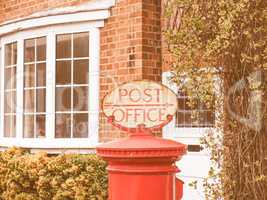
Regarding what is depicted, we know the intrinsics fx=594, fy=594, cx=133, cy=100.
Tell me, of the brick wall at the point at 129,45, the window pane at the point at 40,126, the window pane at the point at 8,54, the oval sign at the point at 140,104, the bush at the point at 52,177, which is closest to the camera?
the oval sign at the point at 140,104

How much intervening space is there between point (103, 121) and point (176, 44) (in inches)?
123

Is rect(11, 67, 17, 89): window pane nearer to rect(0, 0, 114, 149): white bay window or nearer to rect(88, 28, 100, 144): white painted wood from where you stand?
rect(0, 0, 114, 149): white bay window

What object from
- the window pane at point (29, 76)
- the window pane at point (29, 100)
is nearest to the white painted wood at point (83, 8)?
the window pane at point (29, 76)

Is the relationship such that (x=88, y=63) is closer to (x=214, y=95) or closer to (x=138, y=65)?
(x=138, y=65)

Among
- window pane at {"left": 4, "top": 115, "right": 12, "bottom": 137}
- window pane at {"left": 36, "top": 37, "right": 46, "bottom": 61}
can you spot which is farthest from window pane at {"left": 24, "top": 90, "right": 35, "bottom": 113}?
window pane at {"left": 4, "top": 115, "right": 12, "bottom": 137}

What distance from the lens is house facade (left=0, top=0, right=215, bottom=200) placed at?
27.4 feet

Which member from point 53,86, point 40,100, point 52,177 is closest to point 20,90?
point 40,100

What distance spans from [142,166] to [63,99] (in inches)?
243

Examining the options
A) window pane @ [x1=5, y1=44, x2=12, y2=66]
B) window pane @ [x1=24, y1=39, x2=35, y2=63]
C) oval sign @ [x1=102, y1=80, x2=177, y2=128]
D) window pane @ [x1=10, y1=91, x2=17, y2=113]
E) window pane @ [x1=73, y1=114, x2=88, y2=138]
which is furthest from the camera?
window pane @ [x1=5, y1=44, x2=12, y2=66]

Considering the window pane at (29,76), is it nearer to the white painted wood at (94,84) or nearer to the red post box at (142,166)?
the white painted wood at (94,84)

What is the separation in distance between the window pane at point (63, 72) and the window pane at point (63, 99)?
11 centimetres

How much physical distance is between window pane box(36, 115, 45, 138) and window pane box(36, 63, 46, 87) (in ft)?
1.77

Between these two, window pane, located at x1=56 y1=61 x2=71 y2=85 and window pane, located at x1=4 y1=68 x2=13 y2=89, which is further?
window pane, located at x1=4 y1=68 x2=13 y2=89

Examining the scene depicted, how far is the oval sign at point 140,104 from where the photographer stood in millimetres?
3527
